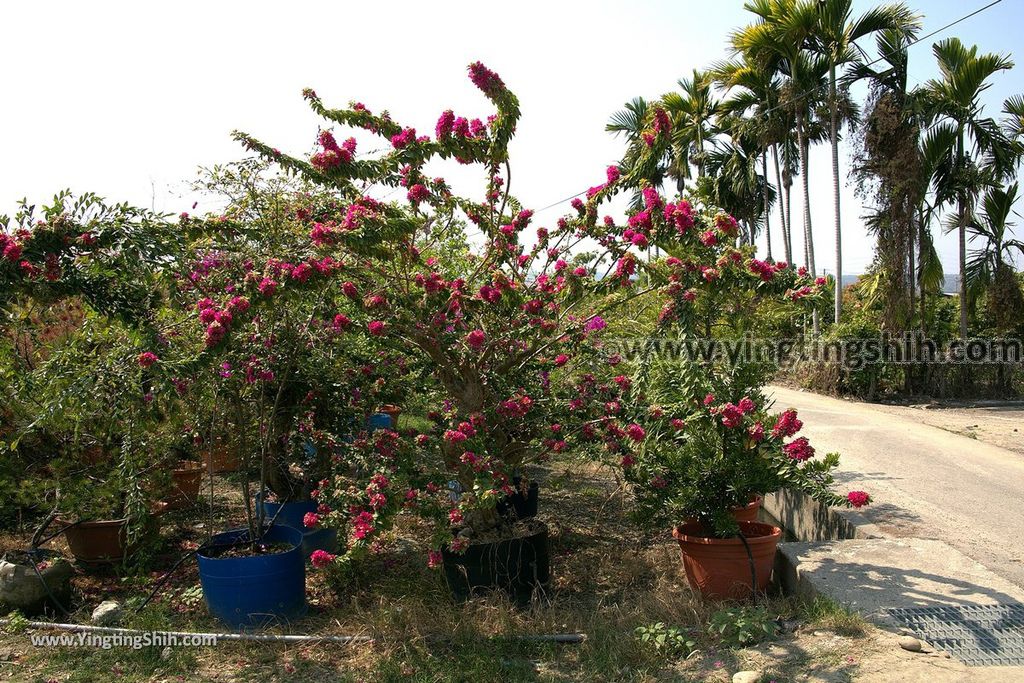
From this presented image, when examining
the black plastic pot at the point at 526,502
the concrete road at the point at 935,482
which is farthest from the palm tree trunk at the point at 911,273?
the black plastic pot at the point at 526,502

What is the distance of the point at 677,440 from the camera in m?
4.63

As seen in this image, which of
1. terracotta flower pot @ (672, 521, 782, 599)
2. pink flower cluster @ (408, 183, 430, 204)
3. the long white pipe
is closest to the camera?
the long white pipe

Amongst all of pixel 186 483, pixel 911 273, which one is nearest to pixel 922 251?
pixel 911 273

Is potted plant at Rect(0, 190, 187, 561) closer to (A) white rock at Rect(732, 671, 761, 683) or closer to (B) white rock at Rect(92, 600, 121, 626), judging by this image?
(B) white rock at Rect(92, 600, 121, 626)

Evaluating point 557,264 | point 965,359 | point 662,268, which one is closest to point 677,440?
point 662,268

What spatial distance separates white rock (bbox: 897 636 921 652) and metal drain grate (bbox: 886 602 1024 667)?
11 cm

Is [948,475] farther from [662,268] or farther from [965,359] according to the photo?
[965,359]

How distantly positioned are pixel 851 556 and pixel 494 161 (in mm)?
3270

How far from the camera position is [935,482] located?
22.6 feet

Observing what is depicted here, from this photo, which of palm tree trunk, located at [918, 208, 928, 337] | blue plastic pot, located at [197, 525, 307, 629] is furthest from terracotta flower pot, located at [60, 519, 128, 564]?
palm tree trunk, located at [918, 208, 928, 337]

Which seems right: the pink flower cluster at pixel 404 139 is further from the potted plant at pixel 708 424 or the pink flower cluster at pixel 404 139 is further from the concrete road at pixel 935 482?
the concrete road at pixel 935 482

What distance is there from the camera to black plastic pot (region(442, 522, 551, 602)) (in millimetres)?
4562

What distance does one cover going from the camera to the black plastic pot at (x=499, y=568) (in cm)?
456

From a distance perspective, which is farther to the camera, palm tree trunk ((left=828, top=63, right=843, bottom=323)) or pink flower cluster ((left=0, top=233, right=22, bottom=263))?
palm tree trunk ((left=828, top=63, right=843, bottom=323))
